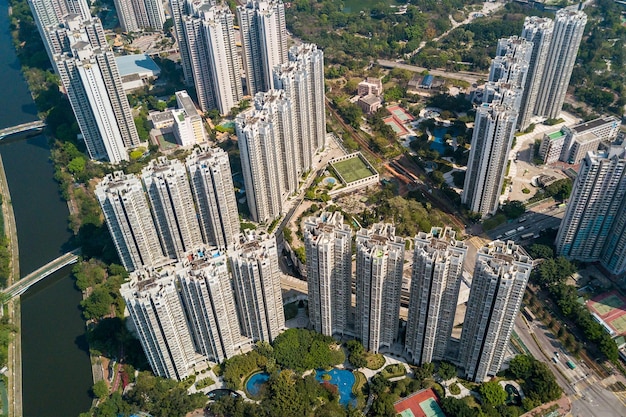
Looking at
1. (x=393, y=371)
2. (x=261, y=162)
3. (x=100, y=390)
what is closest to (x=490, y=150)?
(x=261, y=162)

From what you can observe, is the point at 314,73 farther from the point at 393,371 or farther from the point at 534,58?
the point at 393,371

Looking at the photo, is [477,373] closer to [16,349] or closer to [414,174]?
[414,174]

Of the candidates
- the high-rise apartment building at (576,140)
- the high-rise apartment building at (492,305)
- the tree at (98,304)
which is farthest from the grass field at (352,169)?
the tree at (98,304)

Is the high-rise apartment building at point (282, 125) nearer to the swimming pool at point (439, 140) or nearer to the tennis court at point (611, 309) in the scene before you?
the swimming pool at point (439, 140)

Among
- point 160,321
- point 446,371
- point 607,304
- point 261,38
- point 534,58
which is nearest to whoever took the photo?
point 160,321

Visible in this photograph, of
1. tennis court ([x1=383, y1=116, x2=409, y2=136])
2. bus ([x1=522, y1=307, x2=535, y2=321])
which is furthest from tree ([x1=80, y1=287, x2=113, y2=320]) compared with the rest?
tennis court ([x1=383, y1=116, x2=409, y2=136])
